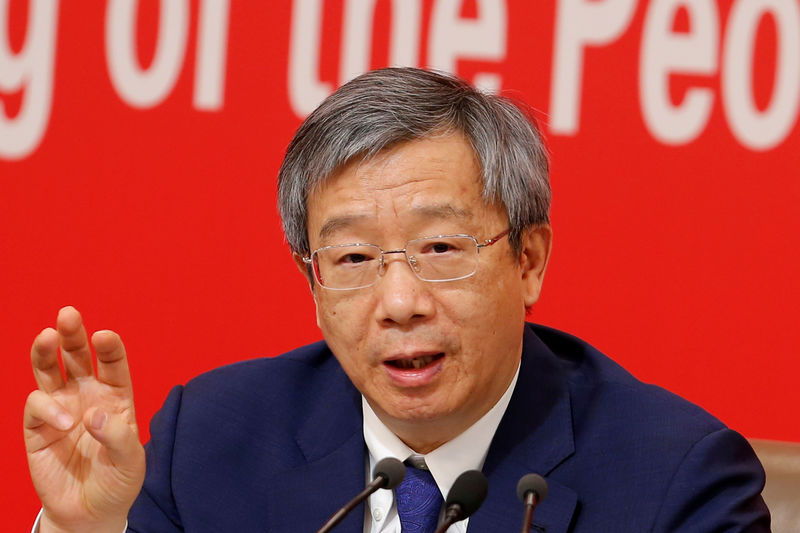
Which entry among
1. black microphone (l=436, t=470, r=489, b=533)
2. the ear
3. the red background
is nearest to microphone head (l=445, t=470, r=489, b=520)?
black microphone (l=436, t=470, r=489, b=533)

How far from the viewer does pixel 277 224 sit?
2.79 m

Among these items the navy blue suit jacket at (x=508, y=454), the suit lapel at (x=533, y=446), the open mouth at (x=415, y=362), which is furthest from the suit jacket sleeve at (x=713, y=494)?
the open mouth at (x=415, y=362)

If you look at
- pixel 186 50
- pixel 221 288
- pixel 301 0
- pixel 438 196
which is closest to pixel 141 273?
pixel 221 288

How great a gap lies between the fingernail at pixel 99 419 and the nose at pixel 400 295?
0.45 metres

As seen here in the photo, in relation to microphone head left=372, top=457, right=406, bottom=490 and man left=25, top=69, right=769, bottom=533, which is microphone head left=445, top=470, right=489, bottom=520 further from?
man left=25, top=69, right=769, bottom=533

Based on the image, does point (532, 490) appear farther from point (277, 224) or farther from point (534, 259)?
point (277, 224)

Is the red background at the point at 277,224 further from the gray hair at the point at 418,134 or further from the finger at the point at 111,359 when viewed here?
the finger at the point at 111,359

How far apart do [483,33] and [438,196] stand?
0.98 m

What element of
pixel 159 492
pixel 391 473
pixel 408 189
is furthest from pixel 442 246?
pixel 159 492

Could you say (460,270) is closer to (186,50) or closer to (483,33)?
(483,33)

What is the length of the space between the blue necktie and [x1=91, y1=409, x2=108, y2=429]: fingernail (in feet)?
1.65

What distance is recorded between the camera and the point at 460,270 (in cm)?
179

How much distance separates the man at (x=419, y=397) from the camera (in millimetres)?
1699

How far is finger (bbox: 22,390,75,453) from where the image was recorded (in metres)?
1.56
